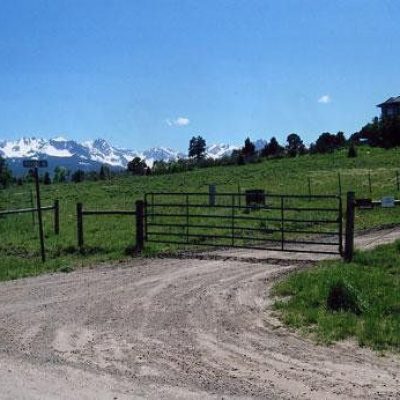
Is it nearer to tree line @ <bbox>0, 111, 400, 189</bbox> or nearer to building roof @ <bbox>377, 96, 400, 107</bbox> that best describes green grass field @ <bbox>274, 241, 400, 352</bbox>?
tree line @ <bbox>0, 111, 400, 189</bbox>

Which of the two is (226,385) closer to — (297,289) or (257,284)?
(297,289)

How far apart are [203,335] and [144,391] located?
6.92 feet

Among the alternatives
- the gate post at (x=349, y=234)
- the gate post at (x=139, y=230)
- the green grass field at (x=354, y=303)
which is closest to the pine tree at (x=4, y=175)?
the gate post at (x=139, y=230)

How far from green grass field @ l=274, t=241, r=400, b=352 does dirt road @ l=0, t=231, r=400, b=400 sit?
29 cm

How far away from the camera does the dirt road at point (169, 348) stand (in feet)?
20.2

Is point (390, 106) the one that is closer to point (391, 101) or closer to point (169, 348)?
point (391, 101)

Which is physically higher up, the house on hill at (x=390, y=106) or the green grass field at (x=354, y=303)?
the house on hill at (x=390, y=106)

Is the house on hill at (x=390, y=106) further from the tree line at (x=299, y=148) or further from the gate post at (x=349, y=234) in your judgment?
the gate post at (x=349, y=234)

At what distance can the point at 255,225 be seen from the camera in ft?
66.6

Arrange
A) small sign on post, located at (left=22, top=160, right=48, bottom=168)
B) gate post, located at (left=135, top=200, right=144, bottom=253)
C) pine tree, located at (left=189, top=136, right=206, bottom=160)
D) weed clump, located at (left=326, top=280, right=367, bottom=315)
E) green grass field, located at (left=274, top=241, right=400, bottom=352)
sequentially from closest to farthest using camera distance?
green grass field, located at (left=274, top=241, right=400, bottom=352) < weed clump, located at (left=326, top=280, right=367, bottom=315) < small sign on post, located at (left=22, top=160, right=48, bottom=168) < gate post, located at (left=135, top=200, right=144, bottom=253) < pine tree, located at (left=189, top=136, right=206, bottom=160)

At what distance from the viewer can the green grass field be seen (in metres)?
7.82

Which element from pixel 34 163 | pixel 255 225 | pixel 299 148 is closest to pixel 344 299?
pixel 34 163

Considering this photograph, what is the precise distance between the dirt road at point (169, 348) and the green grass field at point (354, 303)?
0.95ft

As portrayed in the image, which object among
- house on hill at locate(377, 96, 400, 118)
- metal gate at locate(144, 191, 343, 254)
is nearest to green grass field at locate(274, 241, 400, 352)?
metal gate at locate(144, 191, 343, 254)
